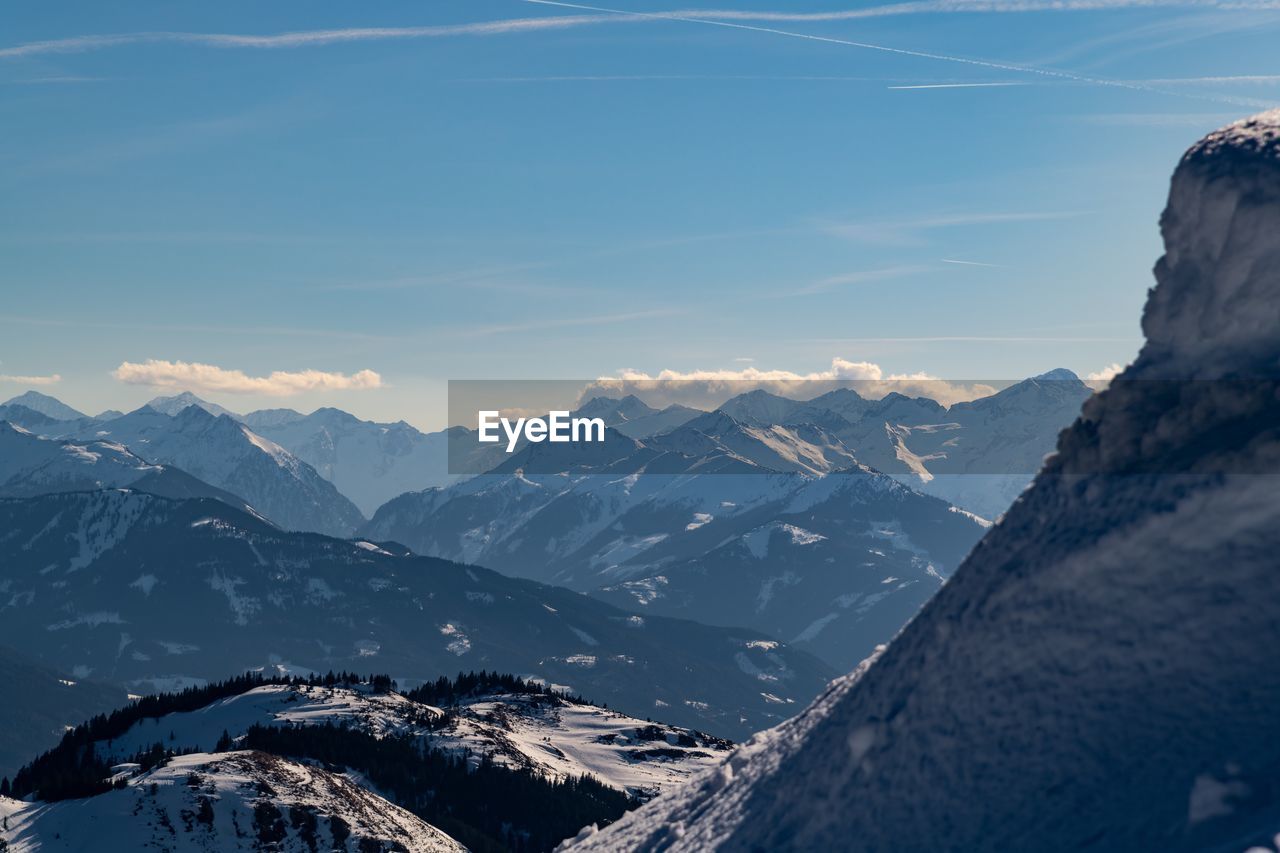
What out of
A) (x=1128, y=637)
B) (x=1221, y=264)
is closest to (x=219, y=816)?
(x=1128, y=637)

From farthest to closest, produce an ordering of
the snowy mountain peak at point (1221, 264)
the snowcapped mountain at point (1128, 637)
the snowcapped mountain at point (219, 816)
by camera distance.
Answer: the snowcapped mountain at point (219, 816) < the snowy mountain peak at point (1221, 264) < the snowcapped mountain at point (1128, 637)

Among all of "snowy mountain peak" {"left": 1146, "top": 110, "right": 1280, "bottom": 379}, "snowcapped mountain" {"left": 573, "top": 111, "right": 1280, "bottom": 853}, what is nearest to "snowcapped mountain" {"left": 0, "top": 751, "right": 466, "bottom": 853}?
"snowcapped mountain" {"left": 573, "top": 111, "right": 1280, "bottom": 853}

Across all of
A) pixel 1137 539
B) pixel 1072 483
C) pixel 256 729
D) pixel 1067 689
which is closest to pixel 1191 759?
pixel 1067 689

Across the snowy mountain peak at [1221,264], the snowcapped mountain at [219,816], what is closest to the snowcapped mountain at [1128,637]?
the snowy mountain peak at [1221,264]

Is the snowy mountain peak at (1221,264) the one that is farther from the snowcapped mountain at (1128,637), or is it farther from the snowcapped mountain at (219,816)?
the snowcapped mountain at (219,816)

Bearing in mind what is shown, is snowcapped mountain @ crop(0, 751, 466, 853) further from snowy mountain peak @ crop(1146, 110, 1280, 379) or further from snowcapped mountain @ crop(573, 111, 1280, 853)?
snowy mountain peak @ crop(1146, 110, 1280, 379)

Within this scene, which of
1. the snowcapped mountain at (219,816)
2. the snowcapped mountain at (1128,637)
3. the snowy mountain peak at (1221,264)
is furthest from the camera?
the snowcapped mountain at (219,816)
